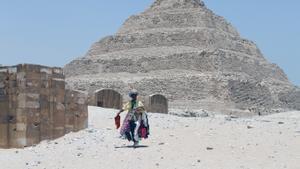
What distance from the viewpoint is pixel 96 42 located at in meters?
93.9

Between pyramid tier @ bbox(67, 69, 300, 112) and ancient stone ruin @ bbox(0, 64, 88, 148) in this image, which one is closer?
ancient stone ruin @ bbox(0, 64, 88, 148)

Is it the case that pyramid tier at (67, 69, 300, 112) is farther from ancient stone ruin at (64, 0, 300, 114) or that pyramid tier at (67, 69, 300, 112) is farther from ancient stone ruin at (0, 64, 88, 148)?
ancient stone ruin at (0, 64, 88, 148)

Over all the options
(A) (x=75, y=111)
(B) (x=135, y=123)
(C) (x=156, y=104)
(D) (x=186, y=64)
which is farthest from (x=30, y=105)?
(D) (x=186, y=64)

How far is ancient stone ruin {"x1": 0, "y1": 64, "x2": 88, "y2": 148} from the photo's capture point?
18.9 meters

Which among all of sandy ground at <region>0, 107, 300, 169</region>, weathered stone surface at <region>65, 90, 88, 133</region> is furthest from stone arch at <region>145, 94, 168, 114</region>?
sandy ground at <region>0, 107, 300, 169</region>

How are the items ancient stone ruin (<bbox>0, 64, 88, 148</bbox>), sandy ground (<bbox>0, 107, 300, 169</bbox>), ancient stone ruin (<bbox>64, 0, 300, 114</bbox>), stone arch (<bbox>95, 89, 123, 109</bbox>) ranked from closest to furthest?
sandy ground (<bbox>0, 107, 300, 169</bbox>) → ancient stone ruin (<bbox>0, 64, 88, 148</bbox>) → stone arch (<bbox>95, 89, 123, 109</bbox>) → ancient stone ruin (<bbox>64, 0, 300, 114</bbox>)

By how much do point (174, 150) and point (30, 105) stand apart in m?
4.83

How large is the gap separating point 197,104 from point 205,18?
47.4 ft

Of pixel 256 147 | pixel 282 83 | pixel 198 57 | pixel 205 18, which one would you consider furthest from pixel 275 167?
pixel 282 83

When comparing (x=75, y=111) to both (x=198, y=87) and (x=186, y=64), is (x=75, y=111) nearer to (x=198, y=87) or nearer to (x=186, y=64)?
(x=198, y=87)

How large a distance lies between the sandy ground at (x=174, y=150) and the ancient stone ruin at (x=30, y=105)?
42 cm

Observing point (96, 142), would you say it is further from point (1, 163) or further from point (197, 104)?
point (197, 104)

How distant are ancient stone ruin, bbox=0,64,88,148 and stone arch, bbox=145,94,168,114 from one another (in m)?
13.3

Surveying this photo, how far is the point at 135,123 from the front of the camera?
54.7ft
